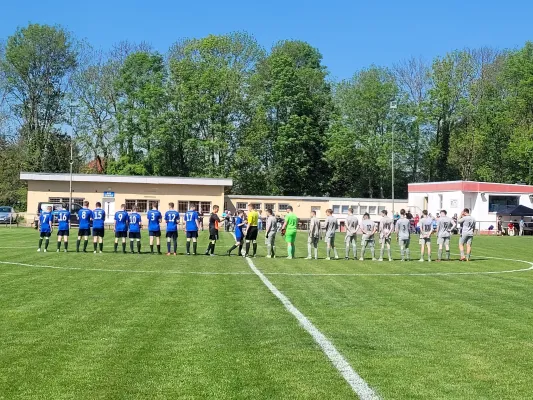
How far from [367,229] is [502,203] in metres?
36.0

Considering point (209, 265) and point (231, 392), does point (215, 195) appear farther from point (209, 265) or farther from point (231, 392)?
point (231, 392)

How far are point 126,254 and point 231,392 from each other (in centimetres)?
1716

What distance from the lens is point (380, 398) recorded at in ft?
17.8

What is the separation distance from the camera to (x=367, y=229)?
2234cm

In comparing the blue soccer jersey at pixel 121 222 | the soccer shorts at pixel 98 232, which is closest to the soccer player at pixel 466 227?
the blue soccer jersey at pixel 121 222

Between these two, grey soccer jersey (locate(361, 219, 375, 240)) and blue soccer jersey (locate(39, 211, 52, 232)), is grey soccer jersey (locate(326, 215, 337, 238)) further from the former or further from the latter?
blue soccer jersey (locate(39, 211, 52, 232))

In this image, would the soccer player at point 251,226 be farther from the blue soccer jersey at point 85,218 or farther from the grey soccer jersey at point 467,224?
the grey soccer jersey at point 467,224

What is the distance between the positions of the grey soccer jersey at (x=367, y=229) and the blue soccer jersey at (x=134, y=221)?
7775 millimetres

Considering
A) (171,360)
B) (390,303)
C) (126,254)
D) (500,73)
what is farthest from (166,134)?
(171,360)

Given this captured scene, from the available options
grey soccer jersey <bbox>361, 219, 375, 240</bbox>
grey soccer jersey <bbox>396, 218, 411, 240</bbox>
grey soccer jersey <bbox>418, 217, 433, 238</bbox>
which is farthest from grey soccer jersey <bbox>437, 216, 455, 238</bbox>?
grey soccer jersey <bbox>361, 219, 375, 240</bbox>

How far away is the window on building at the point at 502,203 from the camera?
53906mm

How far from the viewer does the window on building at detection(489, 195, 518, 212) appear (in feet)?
177

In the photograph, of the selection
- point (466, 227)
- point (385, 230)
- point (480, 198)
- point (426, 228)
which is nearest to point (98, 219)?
point (385, 230)

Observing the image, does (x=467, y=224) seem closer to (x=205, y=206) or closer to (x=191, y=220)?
(x=191, y=220)
